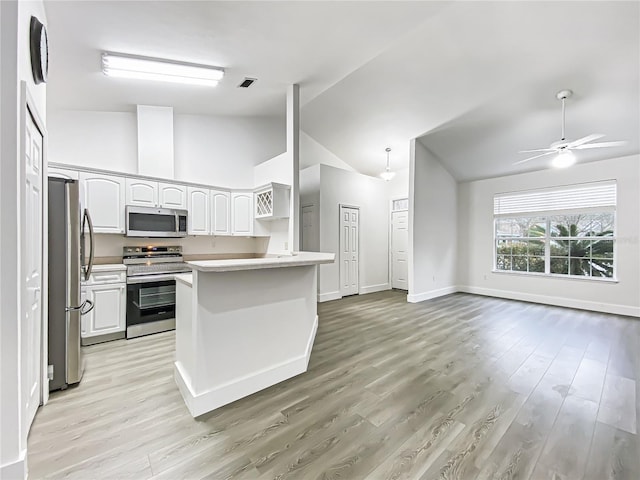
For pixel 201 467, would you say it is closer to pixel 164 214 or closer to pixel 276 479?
pixel 276 479

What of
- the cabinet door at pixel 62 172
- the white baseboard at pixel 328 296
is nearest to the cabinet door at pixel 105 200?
the cabinet door at pixel 62 172

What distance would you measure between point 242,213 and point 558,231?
6.19 metres

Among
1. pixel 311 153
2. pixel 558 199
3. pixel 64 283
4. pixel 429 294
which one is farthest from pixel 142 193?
pixel 558 199

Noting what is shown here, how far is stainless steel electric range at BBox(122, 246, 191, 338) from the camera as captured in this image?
3.63 metres

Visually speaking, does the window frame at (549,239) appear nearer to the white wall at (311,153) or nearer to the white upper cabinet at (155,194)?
the white wall at (311,153)

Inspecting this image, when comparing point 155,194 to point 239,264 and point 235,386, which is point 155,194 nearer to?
point 239,264

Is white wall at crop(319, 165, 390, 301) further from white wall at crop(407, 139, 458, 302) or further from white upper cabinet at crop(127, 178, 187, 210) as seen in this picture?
white upper cabinet at crop(127, 178, 187, 210)

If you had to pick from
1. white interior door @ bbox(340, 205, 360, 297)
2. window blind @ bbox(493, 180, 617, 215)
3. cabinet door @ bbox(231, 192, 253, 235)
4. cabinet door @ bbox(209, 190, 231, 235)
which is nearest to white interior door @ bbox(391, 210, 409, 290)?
white interior door @ bbox(340, 205, 360, 297)

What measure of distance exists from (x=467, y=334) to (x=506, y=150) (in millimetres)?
3730

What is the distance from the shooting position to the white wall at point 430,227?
5680 millimetres

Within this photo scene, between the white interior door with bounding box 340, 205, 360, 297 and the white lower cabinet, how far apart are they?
3.97m

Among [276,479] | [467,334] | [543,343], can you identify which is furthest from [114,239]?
[543,343]

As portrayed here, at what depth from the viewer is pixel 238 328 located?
2227 mm

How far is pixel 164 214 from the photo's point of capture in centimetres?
418
